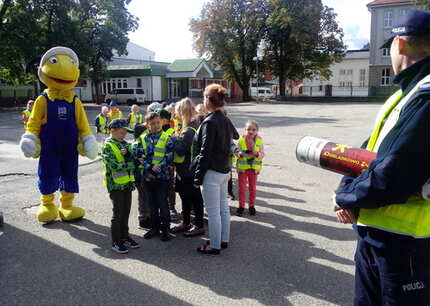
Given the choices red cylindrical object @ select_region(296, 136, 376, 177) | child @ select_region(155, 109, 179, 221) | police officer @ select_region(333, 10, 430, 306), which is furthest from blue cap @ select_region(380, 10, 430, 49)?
child @ select_region(155, 109, 179, 221)

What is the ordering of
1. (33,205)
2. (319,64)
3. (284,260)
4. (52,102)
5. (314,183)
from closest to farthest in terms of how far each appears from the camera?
(284,260) → (52,102) → (33,205) → (314,183) → (319,64)

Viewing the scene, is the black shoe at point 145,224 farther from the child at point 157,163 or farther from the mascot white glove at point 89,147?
the mascot white glove at point 89,147

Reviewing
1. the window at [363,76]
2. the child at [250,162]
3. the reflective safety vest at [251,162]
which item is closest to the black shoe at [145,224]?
the child at [250,162]

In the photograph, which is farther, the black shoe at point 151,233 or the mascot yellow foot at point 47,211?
the mascot yellow foot at point 47,211

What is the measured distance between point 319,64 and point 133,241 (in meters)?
45.0

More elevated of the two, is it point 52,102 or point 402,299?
point 52,102

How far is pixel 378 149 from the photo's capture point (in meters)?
1.96

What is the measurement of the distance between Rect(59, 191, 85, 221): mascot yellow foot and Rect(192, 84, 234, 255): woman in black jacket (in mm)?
2141

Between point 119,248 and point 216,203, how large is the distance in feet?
4.07

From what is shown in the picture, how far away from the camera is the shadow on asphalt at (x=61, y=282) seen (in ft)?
10.8

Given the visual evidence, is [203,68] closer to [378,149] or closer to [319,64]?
[319,64]

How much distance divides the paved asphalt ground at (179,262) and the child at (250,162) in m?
0.27

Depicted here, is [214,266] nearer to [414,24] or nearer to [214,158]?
[214,158]

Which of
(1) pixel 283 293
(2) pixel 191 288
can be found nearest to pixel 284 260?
(1) pixel 283 293
